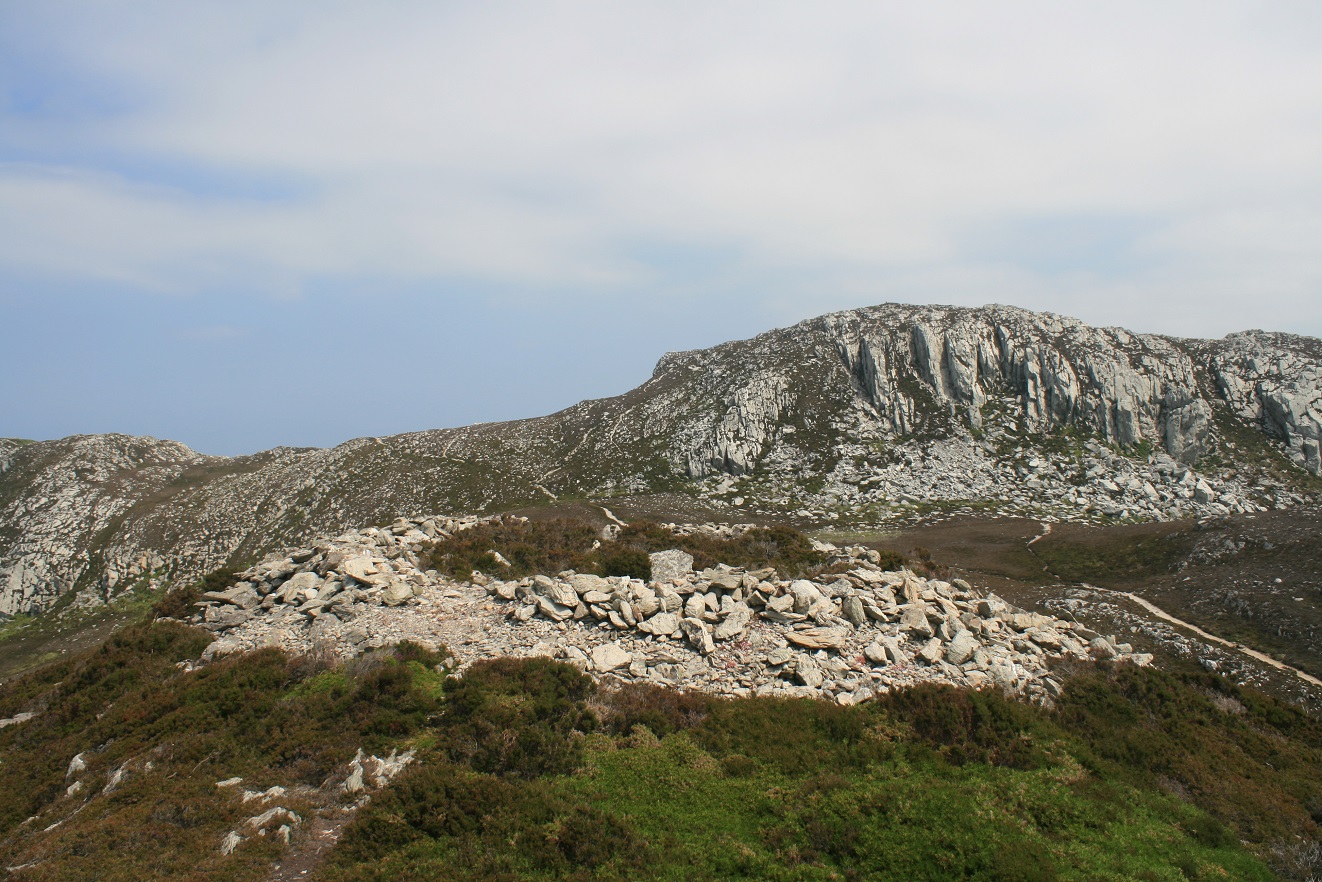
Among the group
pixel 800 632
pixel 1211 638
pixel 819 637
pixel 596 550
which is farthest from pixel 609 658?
pixel 1211 638

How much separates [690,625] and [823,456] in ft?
229

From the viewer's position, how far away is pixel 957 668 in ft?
59.3

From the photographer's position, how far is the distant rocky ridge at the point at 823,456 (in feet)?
234

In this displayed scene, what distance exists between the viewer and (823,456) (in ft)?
281

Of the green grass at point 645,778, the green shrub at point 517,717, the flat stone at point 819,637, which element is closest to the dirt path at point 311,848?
the green grass at point 645,778

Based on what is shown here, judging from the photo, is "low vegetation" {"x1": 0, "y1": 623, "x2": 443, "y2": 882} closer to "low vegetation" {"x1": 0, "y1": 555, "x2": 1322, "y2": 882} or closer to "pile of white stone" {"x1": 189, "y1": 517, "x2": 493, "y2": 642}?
"low vegetation" {"x1": 0, "y1": 555, "x2": 1322, "y2": 882}

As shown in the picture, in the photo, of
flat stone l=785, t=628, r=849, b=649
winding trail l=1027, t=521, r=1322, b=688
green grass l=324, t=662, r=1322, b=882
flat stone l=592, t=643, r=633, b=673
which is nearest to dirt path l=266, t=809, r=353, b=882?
green grass l=324, t=662, r=1322, b=882

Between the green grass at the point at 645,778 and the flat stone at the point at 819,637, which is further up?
the flat stone at the point at 819,637

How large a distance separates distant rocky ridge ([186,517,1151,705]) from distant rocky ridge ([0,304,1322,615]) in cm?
4636

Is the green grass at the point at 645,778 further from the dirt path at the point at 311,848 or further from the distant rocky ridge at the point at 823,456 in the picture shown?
the distant rocky ridge at the point at 823,456

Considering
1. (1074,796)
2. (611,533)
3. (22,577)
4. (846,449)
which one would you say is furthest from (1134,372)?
(22,577)

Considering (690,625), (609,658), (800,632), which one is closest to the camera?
(609,658)

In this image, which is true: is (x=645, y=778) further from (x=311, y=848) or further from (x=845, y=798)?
(x=311, y=848)

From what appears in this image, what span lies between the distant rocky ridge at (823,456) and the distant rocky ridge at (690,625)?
4636 centimetres
